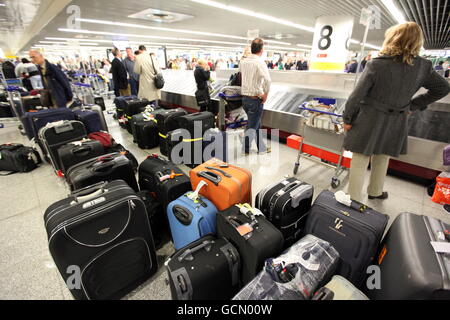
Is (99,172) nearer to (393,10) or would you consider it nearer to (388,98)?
(388,98)

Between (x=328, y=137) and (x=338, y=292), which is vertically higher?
(x=328, y=137)

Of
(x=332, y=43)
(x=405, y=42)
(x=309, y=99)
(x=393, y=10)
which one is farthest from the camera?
(x=393, y=10)

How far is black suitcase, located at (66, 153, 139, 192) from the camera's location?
1.81 meters

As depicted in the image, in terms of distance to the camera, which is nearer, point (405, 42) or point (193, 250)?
point (193, 250)

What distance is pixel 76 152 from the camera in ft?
7.84

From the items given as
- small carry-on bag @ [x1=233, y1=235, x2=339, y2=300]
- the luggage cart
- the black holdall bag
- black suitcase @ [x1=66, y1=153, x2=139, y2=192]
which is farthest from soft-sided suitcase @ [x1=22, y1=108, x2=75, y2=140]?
small carry-on bag @ [x1=233, y1=235, x2=339, y2=300]

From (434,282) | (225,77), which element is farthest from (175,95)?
(434,282)

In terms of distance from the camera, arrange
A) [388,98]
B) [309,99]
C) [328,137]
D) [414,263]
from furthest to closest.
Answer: [309,99]
[328,137]
[388,98]
[414,263]

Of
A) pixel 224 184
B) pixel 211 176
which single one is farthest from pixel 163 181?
pixel 224 184

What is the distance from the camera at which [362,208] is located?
141cm

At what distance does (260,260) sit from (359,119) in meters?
1.58

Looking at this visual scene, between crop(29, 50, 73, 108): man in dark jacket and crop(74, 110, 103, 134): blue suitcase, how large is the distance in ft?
1.85

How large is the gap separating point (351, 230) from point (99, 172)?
199 cm
